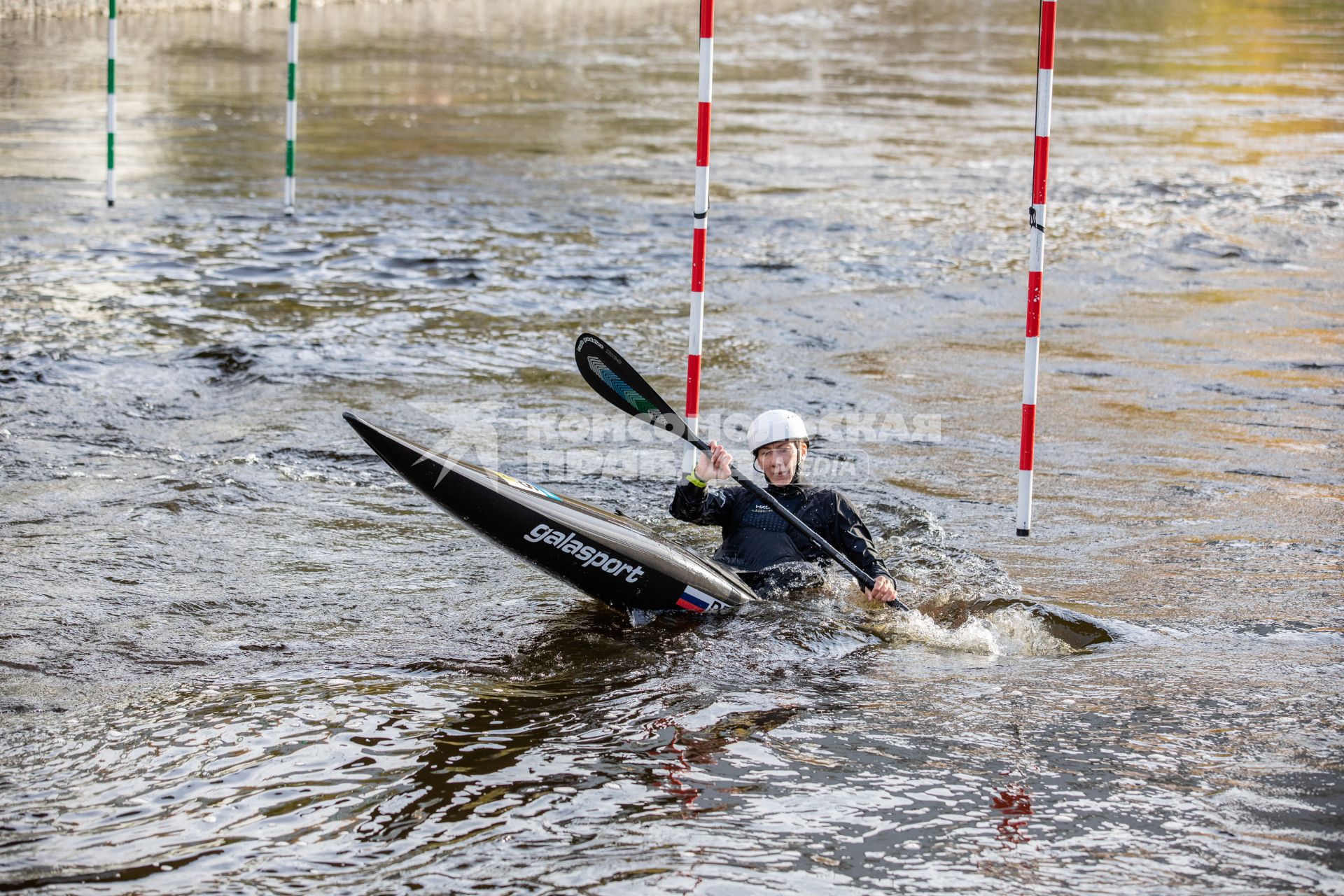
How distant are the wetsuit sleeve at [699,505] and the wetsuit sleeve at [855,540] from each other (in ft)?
0.13

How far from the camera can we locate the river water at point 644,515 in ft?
10.8

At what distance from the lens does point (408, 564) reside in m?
5.17

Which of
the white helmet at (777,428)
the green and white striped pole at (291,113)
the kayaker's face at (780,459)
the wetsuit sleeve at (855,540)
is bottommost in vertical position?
the wetsuit sleeve at (855,540)

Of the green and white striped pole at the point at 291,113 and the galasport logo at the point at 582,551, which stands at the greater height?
the green and white striped pole at the point at 291,113

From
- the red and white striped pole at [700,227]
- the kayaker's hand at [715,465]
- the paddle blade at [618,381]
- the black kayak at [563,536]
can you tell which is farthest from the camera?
the red and white striped pole at [700,227]

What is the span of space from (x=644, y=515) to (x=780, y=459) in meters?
0.97

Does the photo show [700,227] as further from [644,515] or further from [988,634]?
[988,634]

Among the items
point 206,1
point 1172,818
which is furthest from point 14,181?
point 206,1

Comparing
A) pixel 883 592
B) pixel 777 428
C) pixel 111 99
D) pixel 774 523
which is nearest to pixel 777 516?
pixel 774 523

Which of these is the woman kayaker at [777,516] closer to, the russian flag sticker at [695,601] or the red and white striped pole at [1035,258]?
the russian flag sticker at [695,601]

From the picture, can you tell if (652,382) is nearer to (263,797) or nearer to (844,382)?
(844,382)

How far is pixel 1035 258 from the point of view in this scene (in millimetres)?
5395

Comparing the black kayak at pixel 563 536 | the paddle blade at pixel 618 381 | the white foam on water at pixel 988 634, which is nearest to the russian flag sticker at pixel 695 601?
the black kayak at pixel 563 536

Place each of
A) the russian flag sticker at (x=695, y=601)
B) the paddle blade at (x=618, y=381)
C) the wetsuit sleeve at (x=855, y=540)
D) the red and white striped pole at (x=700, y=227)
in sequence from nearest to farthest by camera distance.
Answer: the russian flag sticker at (x=695, y=601), the wetsuit sleeve at (x=855, y=540), the paddle blade at (x=618, y=381), the red and white striped pole at (x=700, y=227)
